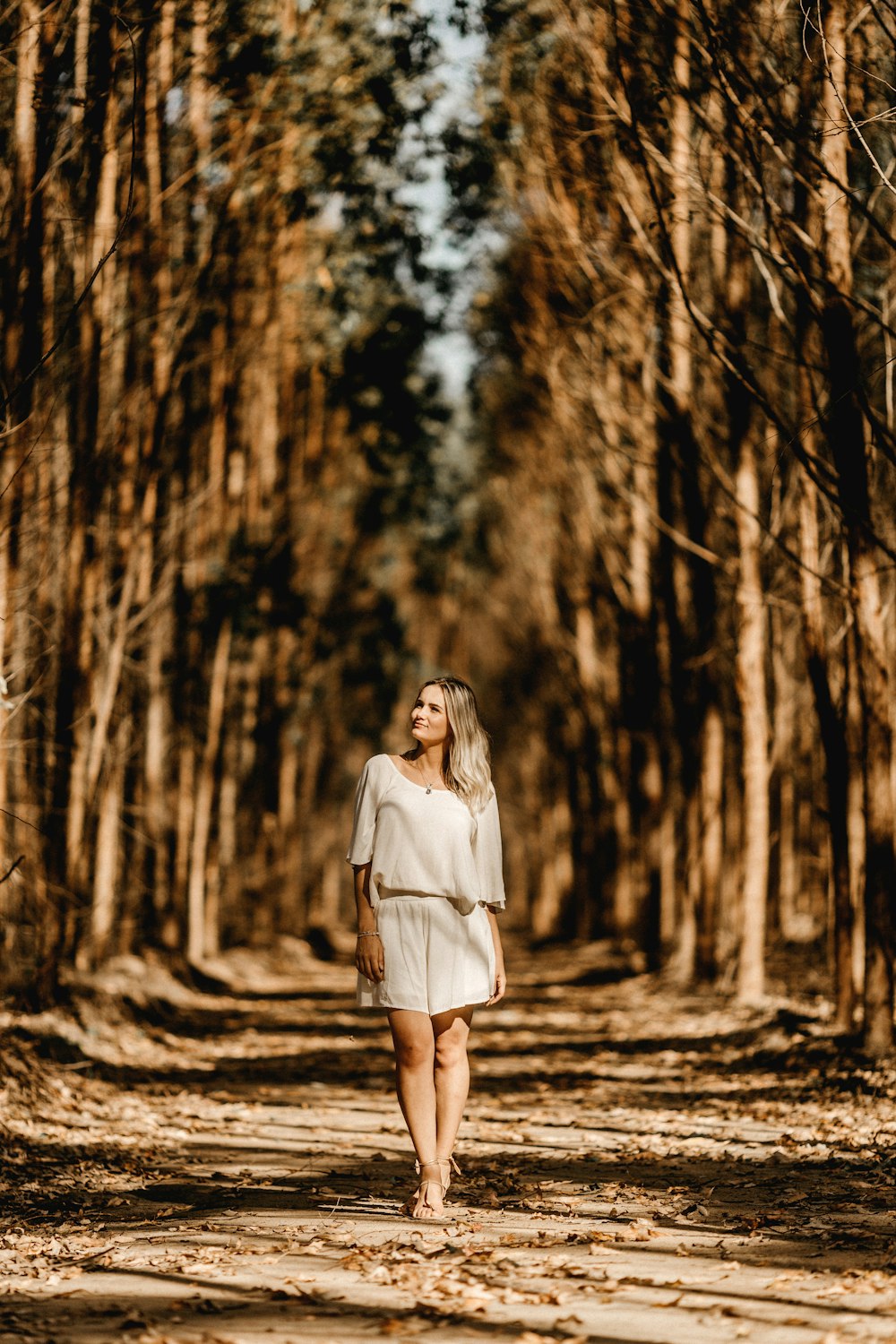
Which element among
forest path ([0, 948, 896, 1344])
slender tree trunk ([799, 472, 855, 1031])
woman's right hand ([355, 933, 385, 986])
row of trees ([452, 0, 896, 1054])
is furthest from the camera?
slender tree trunk ([799, 472, 855, 1031])

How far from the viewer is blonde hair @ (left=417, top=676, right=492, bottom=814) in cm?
591

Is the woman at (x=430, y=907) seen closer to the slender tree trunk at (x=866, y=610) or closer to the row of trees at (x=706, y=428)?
the row of trees at (x=706, y=428)

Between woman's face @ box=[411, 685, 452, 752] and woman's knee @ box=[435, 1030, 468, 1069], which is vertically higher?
woman's face @ box=[411, 685, 452, 752]

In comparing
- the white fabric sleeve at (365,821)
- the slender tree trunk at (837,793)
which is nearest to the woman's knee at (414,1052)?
the white fabric sleeve at (365,821)

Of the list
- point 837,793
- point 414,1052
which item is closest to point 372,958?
point 414,1052

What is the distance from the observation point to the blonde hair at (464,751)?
5.91 metres

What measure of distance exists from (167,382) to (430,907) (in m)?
8.97

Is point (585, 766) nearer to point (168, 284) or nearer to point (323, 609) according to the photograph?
point (323, 609)

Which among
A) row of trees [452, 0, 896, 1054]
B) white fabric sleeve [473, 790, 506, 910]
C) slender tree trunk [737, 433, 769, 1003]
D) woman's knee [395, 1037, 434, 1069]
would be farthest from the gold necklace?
slender tree trunk [737, 433, 769, 1003]

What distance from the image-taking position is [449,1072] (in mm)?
5922

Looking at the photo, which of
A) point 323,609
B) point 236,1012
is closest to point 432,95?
A: point 236,1012

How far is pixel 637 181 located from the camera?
468 inches

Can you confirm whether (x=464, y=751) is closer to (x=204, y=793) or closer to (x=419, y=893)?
(x=419, y=893)

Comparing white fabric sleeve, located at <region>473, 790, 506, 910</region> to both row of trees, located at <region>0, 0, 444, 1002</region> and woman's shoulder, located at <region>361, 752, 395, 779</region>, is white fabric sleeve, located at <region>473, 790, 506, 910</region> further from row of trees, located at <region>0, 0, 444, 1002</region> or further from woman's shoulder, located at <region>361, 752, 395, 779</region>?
row of trees, located at <region>0, 0, 444, 1002</region>
